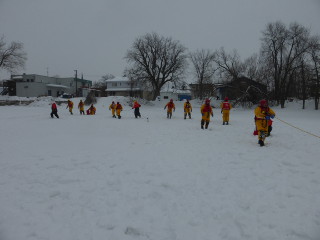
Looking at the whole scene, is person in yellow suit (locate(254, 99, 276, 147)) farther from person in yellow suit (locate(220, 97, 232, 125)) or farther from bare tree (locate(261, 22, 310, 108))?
bare tree (locate(261, 22, 310, 108))

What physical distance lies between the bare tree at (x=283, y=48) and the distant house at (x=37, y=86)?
4003 centimetres

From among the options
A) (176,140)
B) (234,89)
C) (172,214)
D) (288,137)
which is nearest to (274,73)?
(234,89)

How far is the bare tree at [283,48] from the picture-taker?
35688mm

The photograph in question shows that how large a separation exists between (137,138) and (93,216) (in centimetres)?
686

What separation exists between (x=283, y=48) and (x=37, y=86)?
54353 millimetres

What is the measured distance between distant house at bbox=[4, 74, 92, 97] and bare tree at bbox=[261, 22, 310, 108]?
131 feet

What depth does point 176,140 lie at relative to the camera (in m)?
10.4

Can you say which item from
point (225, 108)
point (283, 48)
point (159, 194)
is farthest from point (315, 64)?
point (159, 194)

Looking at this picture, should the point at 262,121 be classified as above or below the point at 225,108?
below

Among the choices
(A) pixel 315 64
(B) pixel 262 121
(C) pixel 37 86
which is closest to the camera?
(B) pixel 262 121

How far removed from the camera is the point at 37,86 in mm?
60094

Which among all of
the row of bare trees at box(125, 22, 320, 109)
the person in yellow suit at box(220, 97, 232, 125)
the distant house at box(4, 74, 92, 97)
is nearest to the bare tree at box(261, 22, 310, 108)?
the row of bare trees at box(125, 22, 320, 109)

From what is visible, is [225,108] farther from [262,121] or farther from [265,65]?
[265,65]

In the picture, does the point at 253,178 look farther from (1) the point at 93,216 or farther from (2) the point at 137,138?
(2) the point at 137,138
